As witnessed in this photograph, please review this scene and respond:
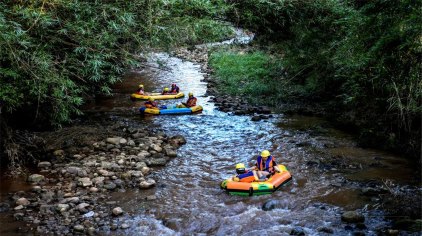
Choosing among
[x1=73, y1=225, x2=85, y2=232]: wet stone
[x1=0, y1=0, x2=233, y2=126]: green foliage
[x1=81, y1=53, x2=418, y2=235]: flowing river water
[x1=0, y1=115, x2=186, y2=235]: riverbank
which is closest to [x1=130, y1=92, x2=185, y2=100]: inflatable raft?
[x1=81, y1=53, x2=418, y2=235]: flowing river water

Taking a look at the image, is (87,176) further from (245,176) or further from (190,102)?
(190,102)

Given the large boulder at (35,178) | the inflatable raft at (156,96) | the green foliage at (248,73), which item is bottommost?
the large boulder at (35,178)

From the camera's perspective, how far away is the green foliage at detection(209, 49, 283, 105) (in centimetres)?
1363

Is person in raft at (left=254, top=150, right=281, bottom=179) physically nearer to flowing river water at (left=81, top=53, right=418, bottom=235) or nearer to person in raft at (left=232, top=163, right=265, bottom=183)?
person in raft at (left=232, top=163, right=265, bottom=183)

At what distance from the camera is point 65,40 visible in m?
7.34

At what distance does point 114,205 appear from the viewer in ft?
20.6

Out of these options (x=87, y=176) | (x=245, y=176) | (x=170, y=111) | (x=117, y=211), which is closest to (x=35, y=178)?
(x=87, y=176)

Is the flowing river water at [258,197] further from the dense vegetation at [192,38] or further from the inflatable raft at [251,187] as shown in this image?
the dense vegetation at [192,38]

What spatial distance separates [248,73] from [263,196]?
10.2m

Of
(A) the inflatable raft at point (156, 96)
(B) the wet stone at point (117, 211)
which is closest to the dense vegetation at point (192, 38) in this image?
(B) the wet stone at point (117, 211)

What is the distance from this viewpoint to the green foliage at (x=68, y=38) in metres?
6.34

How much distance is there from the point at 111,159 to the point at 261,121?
448 cm

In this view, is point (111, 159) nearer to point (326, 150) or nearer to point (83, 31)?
point (83, 31)

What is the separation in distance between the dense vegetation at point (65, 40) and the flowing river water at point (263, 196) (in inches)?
85.8
